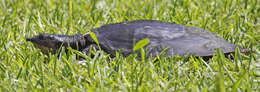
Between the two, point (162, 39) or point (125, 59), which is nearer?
point (125, 59)

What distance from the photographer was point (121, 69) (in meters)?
2.64

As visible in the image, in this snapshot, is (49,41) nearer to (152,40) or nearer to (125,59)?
(125,59)

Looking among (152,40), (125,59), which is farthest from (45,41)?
(152,40)

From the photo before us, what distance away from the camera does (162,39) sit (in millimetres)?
3191

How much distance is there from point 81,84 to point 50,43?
101cm

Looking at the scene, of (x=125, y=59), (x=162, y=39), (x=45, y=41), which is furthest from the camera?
(x=45, y=41)

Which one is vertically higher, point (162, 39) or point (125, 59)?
point (162, 39)

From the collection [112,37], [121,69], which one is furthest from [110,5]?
[121,69]

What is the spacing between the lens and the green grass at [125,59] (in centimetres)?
236

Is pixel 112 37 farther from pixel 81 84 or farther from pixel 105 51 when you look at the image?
pixel 81 84

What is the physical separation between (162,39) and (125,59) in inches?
16.2

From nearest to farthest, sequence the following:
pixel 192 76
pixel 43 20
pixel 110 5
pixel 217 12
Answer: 1. pixel 192 76
2. pixel 43 20
3. pixel 217 12
4. pixel 110 5

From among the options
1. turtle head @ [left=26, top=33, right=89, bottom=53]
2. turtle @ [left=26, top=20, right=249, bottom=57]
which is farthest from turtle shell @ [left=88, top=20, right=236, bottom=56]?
turtle head @ [left=26, top=33, right=89, bottom=53]

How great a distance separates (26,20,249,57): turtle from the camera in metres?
3.10
